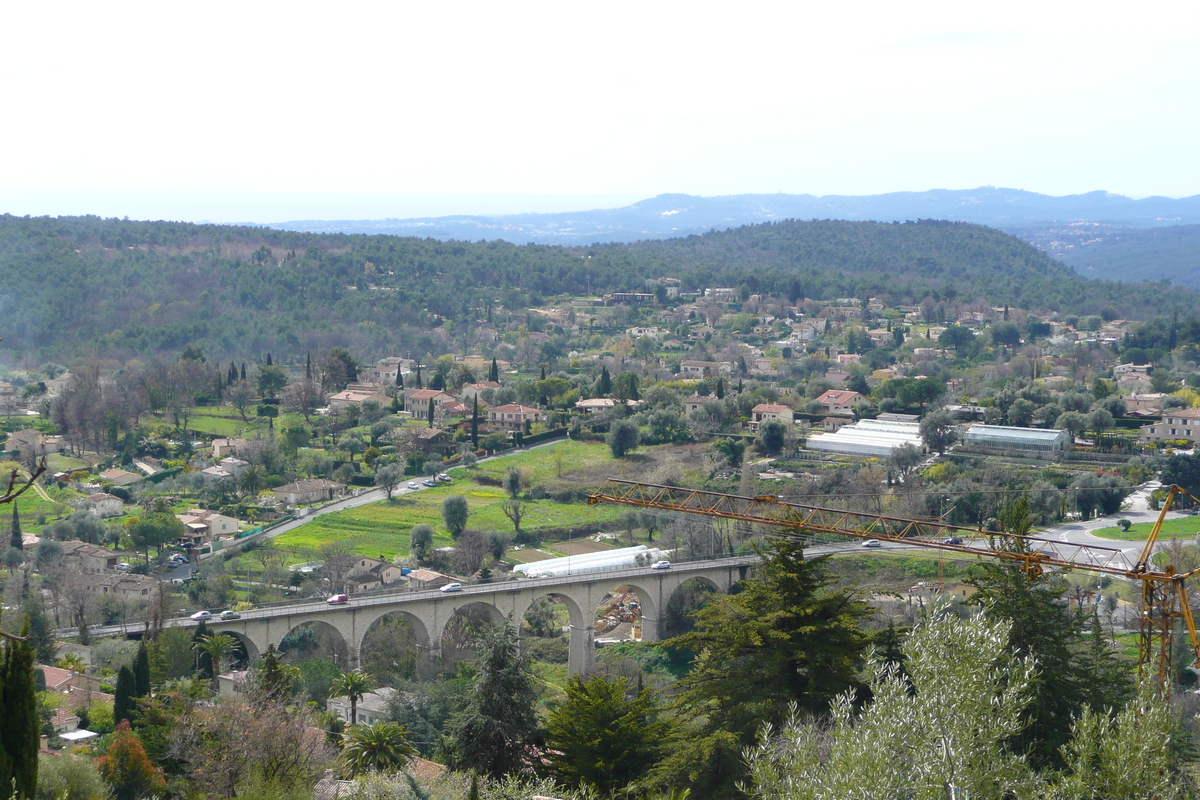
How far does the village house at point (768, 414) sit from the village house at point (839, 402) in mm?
2886

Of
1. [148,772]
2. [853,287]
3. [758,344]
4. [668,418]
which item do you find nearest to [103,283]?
[758,344]

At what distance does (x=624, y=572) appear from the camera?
96.2ft

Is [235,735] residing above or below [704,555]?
above

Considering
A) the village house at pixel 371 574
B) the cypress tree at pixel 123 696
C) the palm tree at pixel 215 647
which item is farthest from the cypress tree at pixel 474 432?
the cypress tree at pixel 123 696

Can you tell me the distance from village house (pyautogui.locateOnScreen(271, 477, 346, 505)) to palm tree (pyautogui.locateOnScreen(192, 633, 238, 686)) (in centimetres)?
1696

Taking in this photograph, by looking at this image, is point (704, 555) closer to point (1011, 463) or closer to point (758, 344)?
point (1011, 463)

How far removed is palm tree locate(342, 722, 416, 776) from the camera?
53.4 feet

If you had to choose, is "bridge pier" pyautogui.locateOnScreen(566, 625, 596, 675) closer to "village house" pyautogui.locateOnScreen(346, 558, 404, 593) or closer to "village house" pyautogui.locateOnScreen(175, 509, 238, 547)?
"village house" pyautogui.locateOnScreen(346, 558, 404, 593)

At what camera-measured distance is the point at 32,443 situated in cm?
4431

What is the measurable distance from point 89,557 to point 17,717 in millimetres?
23958

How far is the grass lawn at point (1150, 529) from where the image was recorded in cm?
3397

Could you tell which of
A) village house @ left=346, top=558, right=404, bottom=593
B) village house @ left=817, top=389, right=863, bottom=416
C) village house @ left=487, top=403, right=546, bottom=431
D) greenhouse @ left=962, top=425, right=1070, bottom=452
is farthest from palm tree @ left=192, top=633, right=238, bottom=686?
village house @ left=817, top=389, right=863, bottom=416

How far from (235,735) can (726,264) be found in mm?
109900

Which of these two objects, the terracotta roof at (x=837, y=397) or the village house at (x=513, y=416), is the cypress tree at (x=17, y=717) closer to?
the village house at (x=513, y=416)
